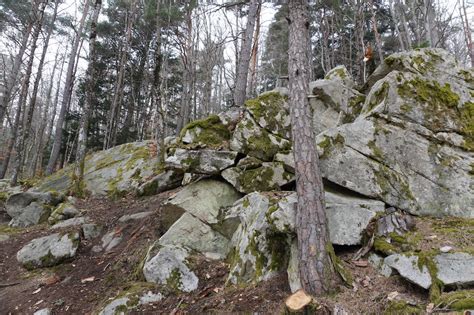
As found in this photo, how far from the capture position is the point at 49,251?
554 centimetres

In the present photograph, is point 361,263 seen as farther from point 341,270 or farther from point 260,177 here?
point 260,177

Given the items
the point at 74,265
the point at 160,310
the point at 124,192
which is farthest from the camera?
the point at 124,192

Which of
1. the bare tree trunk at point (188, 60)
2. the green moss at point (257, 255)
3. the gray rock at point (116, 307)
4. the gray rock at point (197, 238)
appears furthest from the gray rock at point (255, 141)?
the bare tree trunk at point (188, 60)

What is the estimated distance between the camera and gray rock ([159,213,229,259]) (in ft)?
16.0

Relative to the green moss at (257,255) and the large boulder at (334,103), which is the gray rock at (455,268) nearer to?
the green moss at (257,255)

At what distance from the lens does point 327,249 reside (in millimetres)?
3420

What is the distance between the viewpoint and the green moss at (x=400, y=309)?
8.94ft

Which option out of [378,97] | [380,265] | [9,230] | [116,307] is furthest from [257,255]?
[9,230]

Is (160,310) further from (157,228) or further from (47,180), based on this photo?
(47,180)

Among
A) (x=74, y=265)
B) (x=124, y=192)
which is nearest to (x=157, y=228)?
(x=74, y=265)

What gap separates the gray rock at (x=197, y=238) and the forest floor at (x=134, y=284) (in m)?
0.28

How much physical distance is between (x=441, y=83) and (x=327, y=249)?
4.52 meters

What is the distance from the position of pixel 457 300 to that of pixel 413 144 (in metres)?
3.14

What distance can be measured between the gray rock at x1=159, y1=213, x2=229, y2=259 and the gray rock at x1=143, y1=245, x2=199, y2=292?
1.31ft
